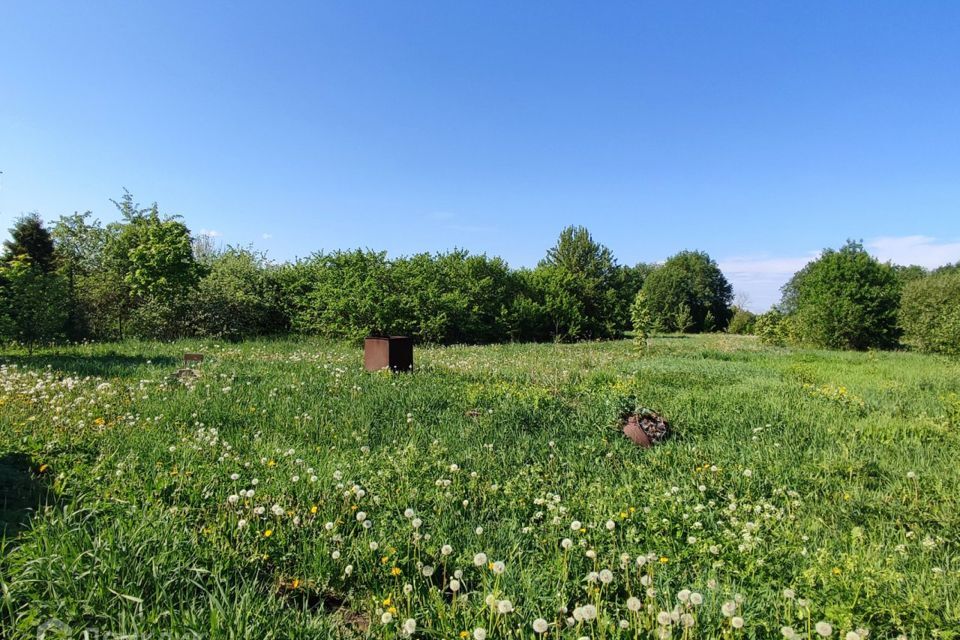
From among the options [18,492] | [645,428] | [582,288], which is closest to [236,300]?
[18,492]

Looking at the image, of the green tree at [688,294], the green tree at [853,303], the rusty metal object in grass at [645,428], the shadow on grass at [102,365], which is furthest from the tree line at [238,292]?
the green tree at [688,294]

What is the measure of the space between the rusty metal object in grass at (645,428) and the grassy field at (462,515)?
187 mm

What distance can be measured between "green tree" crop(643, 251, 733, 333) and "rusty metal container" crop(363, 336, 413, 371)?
36.2 meters

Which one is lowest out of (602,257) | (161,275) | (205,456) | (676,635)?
(676,635)

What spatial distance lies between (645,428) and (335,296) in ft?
47.8

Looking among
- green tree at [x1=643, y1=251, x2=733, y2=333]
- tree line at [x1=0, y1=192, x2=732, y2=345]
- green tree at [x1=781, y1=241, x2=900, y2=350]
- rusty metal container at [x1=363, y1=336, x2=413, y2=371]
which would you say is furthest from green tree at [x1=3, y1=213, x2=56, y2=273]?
green tree at [x1=643, y1=251, x2=733, y2=333]

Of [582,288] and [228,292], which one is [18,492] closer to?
[228,292]

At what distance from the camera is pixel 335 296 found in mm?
17969

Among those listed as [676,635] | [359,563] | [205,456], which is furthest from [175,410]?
[676,635]

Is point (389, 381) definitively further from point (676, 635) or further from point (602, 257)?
point (602, 257)

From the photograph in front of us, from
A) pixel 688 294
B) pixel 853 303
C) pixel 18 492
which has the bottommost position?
pixel 18 492

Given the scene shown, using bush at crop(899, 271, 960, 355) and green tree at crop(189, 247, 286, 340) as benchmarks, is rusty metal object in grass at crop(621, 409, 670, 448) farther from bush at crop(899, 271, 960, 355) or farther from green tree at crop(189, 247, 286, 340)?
bush at crop(899, 271, 960, 355)

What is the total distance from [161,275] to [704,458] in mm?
17114

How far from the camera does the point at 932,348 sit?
18953 millimetres
